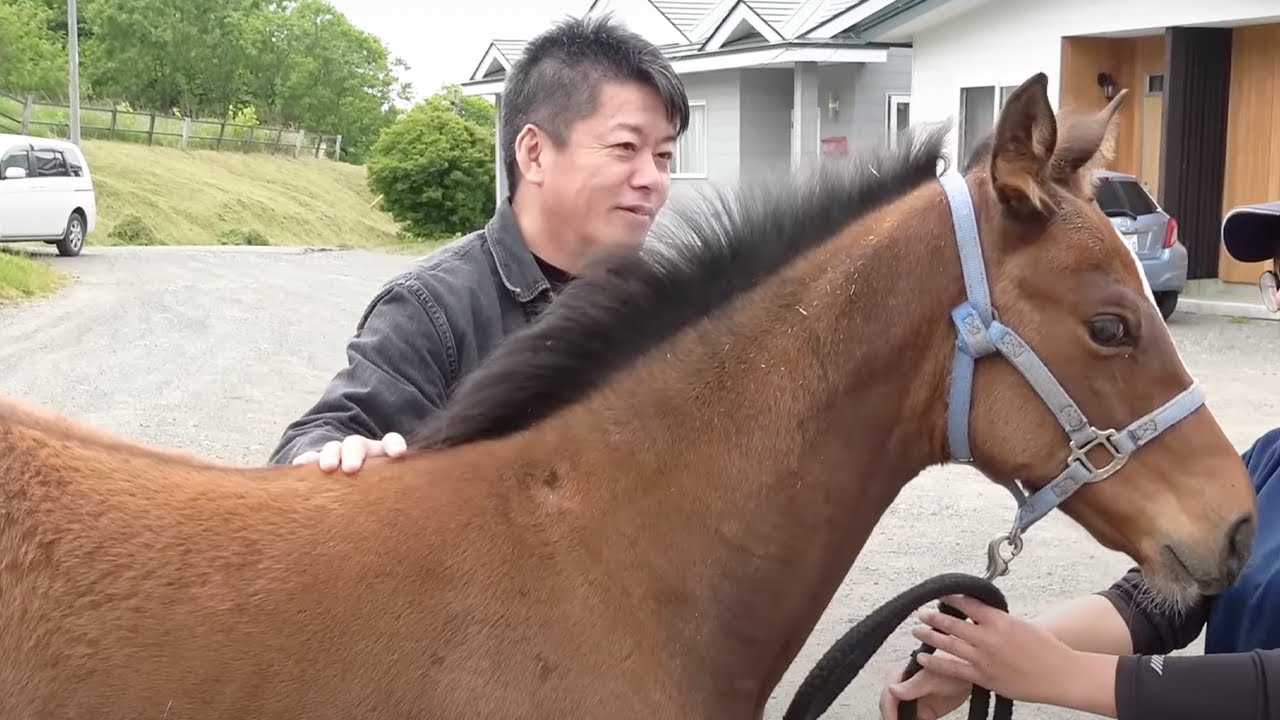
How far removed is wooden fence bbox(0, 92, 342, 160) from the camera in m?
42.0

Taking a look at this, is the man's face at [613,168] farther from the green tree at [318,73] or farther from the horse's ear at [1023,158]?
the green tree at [318,73]

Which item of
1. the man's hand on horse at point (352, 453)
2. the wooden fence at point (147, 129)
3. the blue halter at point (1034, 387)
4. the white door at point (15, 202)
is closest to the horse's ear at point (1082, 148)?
the blue halter at point (1034, 387)

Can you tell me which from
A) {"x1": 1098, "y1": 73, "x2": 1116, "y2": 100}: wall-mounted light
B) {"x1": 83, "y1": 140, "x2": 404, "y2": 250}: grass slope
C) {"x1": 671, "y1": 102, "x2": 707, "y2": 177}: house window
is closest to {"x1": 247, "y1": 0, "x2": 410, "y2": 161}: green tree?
{"x1": 83, "y1": 140, "x2": 404, "y2": 250}: grass slope

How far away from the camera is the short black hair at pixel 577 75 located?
278 cm

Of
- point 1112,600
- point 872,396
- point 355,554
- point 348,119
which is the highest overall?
point 348,119

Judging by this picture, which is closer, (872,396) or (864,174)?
(872,396)

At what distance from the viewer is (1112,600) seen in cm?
273

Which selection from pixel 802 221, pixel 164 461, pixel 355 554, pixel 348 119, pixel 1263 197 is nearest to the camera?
pixel 355 554

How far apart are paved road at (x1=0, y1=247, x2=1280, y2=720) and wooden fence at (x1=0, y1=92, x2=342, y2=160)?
2336 centimetres

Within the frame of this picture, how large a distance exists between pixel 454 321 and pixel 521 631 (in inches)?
42.3

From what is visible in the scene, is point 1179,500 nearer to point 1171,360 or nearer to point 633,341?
point 1171,360

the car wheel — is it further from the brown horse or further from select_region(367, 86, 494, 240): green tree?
the brown horse

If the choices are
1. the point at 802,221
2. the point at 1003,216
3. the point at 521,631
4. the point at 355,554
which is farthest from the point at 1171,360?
the point at 355,554

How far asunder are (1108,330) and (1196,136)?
51.9ft
